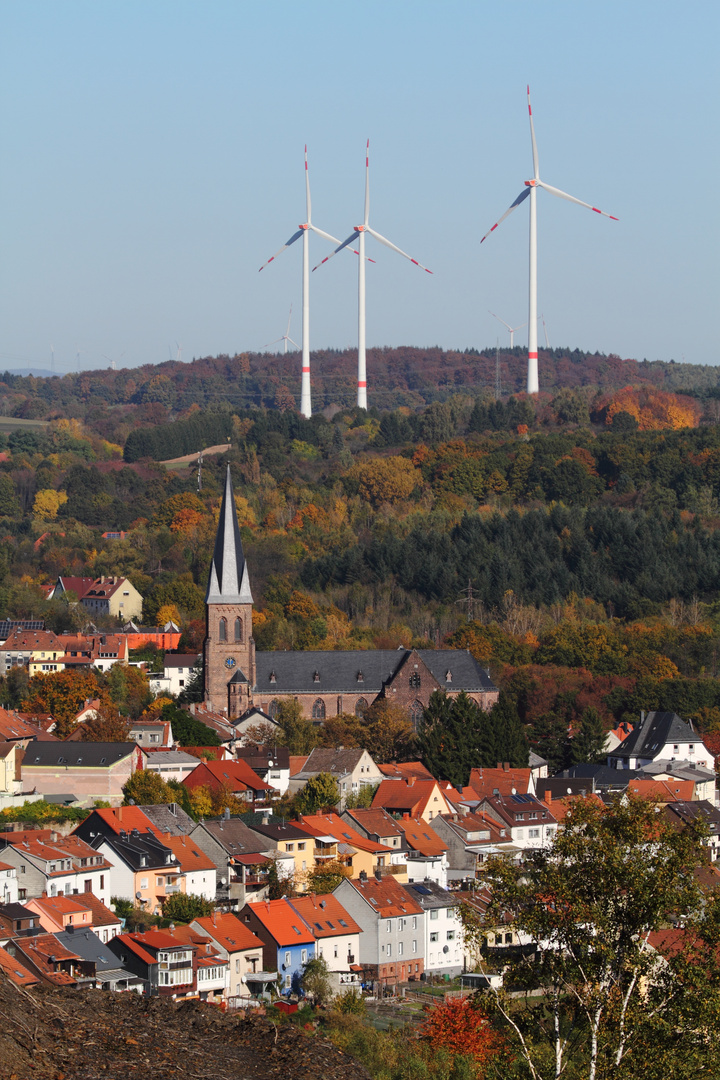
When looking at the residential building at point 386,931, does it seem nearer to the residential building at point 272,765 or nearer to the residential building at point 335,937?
the residential building at point 335,937

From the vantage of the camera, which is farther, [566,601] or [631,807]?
[566,601]

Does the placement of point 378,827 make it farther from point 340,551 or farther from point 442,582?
point 340,551

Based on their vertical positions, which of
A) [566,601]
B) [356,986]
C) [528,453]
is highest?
[528,453]

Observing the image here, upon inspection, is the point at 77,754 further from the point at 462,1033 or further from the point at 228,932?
the point at 462,1033

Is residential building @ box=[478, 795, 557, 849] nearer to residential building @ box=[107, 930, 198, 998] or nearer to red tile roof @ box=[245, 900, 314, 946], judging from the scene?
red tile roof @ box=[245, 900, 314, 946]

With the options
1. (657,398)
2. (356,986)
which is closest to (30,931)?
(356,986)

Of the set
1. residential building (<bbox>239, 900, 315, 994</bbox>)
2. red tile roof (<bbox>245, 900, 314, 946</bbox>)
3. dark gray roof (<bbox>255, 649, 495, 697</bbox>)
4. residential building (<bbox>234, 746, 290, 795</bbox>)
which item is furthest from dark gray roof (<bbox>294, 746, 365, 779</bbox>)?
residential building (<bbox>239, 900, 315, 994</bbox>)

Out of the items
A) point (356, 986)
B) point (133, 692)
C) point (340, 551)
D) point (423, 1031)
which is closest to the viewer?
point (423, 1031)
